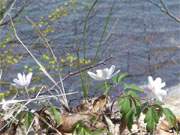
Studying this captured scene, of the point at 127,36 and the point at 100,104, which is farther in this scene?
the point at 127,36

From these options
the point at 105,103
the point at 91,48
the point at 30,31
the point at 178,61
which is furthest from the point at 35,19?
the point at 105,103

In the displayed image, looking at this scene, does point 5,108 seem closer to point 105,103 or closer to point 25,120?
point 25,120

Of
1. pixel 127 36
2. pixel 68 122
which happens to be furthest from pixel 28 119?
pixel 127 36

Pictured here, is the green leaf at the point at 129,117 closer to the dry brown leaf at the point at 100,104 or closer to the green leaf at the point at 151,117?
the green leaf at the point at 151,117

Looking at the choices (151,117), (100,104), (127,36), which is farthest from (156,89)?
(127,36)

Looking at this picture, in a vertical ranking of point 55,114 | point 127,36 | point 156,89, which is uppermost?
point 156,89

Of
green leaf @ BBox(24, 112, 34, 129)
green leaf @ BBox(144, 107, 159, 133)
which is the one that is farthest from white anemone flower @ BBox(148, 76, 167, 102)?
green leaf @ BBox(24, 112, 34, 129)

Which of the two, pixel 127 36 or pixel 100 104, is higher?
pixel 100 104

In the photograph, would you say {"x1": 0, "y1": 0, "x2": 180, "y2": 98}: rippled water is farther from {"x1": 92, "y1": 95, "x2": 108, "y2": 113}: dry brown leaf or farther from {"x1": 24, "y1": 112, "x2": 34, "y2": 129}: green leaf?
{"x1": 24, "y1": 112, "x2": 34, "y2": 129}: green leaf

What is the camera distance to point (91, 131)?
2.26 meters

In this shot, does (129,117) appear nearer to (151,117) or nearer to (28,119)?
(151,117)

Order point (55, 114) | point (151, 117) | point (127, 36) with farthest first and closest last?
point (127, 36) → point (55, 114) → point (151, 117)

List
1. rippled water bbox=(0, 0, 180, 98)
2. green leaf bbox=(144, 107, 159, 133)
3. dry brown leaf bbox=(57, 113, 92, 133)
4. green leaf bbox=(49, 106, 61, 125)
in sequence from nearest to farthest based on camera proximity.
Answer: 1. green leaf bbox=(144, 107, 159, 133)
2. green leaf bbox=(49, 106, 61, 125)
3. dry brown leaf bbox=(57, 113, 92, 133)
4. rippled water bbox=(0, 0, 180, 98)

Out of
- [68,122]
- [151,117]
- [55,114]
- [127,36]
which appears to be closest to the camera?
[151,117]
